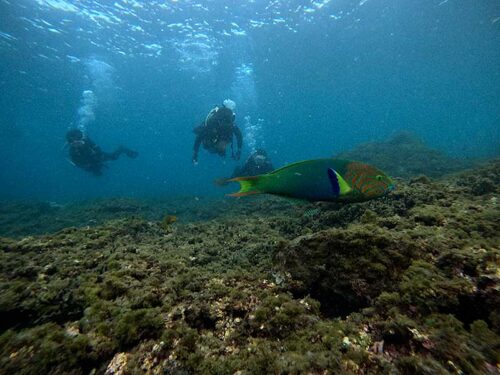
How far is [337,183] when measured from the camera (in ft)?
5.14

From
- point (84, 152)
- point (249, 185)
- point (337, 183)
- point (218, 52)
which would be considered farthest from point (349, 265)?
point (218, 52)

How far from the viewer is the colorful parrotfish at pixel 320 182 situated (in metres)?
1.56

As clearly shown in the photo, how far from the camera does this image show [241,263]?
3.18 metres

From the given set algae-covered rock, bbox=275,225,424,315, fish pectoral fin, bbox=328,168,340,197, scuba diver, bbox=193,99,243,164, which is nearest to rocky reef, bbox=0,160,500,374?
algae-covered rock, bbox=275,225,424,315

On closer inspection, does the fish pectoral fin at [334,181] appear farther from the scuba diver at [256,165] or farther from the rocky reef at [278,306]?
the scuba diver at [256,165]

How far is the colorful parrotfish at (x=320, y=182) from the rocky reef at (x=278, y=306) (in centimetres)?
85

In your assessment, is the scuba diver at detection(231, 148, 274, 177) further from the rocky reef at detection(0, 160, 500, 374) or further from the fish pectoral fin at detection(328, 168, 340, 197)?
the fish pectoral fin at detection(328, 168, 340, 197)

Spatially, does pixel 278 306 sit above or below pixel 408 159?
below

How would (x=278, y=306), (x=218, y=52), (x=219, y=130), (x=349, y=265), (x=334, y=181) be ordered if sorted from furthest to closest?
(x=218, y=52), (x=219, y=130), (x=349, y=265), (x=278, y=306), (x=334, y=181)

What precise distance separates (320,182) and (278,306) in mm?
1138

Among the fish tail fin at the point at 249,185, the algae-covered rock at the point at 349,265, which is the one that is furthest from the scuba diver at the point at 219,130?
the fish tail fin at the point at 249,185

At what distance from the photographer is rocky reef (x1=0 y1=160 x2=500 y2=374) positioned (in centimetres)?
152

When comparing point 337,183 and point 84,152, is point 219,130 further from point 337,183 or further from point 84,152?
point 337,183

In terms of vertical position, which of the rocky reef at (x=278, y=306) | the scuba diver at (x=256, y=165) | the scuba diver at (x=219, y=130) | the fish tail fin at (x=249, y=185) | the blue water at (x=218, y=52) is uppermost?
the blue water at (x=218, y=52)
